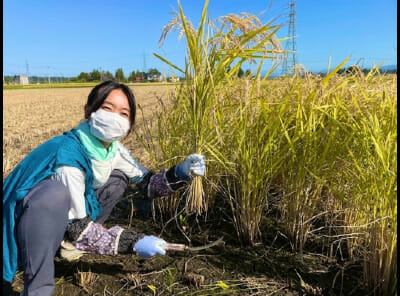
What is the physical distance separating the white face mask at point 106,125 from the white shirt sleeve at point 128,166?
12.2 inches

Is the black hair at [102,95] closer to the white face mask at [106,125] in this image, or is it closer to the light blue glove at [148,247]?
the white face mask at [106,125]

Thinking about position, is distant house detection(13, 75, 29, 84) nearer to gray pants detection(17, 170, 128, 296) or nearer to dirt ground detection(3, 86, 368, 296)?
dirt ground detection(3, 86, 368, 296)

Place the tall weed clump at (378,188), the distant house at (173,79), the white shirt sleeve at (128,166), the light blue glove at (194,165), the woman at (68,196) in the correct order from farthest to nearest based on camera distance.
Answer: the distant house at (173,79) < the white shirt sleeve at (128,166) < the light blue glove at (194,165) < the woman at (68,196) < the tall weed clump at (378,188)

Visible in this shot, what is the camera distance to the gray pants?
1274 millimetres

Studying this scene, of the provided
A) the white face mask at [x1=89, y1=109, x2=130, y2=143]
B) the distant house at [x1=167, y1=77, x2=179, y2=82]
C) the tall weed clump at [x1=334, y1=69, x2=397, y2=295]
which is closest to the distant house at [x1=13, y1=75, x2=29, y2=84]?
the distant house at [x1=167, y1=77, x2=179, y2=82]

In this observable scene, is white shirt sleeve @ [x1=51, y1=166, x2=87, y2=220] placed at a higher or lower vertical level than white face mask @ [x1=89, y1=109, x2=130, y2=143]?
lower

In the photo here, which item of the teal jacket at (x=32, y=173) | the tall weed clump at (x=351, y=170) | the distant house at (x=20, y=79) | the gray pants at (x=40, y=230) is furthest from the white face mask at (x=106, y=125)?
the distant house at (x=20, y=79)

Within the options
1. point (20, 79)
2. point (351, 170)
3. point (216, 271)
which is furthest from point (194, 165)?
point (20, 79)

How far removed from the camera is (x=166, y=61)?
1.86m

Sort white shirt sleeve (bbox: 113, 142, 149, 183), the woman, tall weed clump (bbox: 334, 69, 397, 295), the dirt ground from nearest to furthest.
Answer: tall weed clump (bbox: 334, 69, 397, 295) → the woman → the dirt ground → white shirt sleeve (bbox: 113, 142, 149, 183)

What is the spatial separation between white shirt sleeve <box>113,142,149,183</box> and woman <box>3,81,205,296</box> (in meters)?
0.15

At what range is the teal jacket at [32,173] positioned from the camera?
4.29ft

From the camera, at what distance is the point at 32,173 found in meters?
1.35

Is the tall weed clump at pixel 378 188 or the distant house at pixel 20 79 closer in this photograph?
the tall weed clump at pixel 378 188
